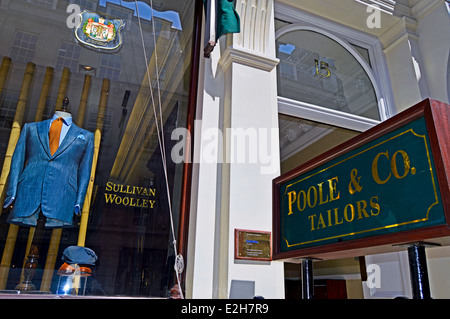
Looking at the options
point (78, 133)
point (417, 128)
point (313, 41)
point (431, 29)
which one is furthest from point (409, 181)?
point (431, 29)

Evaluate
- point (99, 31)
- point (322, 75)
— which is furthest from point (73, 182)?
point (322, 75)

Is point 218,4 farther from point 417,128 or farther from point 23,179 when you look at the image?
point 417,128

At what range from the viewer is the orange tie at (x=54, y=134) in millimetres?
2656

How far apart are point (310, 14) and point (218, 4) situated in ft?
5.61

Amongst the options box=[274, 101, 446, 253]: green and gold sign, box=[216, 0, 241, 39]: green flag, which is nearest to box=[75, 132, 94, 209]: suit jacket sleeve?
box=[216, 0, 241, 39]: green flag

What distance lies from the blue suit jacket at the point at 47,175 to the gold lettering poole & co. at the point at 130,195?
8.0 inches

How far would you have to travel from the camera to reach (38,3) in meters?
3.03

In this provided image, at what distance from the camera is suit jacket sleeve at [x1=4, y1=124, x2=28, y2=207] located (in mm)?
2424

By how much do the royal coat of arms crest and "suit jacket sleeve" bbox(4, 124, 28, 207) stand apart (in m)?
1.04

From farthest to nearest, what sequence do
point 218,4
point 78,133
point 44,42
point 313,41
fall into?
point 313,41
point 218,4
point 44,42
point 78,133

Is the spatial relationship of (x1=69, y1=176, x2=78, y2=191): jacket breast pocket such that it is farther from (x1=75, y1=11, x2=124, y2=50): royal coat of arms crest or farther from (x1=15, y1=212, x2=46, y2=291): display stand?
(x1=75, y1=11, x2=124, y2=50): royal coat of arms crest

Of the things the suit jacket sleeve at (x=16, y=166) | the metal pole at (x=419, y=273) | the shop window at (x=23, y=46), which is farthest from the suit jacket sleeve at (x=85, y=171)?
the metal pole at (x=419, y=273)

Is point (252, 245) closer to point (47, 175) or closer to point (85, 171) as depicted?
point (85, 171)

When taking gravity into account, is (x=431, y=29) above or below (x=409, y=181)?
above
